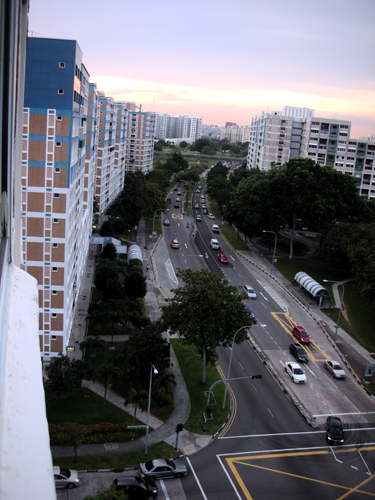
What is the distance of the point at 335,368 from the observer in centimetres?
3219

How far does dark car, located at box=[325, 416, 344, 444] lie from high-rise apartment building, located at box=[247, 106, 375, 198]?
2687 inches

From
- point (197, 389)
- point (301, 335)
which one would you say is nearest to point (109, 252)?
point (301, 335)

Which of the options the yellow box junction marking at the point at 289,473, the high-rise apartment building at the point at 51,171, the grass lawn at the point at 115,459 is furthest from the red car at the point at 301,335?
the high-rise apartment building at the point at 51,171

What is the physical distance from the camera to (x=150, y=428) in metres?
24.8

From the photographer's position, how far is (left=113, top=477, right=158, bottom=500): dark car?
761 inches

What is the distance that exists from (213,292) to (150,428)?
9.20 metres

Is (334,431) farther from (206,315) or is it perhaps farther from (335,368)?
(206,315)

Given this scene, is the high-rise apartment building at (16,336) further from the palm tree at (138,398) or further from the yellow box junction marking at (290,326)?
the yellow box junction marking at (290,326)

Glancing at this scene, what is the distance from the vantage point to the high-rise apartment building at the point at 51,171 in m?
23.8

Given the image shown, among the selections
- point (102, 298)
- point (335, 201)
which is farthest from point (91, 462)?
point (335, 201)

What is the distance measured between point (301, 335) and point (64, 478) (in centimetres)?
2331

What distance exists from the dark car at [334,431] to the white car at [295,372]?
517cm

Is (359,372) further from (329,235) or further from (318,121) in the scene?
(318,121)

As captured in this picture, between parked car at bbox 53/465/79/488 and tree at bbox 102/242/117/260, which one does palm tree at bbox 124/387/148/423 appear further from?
tree at bbox 102/242/117/260
